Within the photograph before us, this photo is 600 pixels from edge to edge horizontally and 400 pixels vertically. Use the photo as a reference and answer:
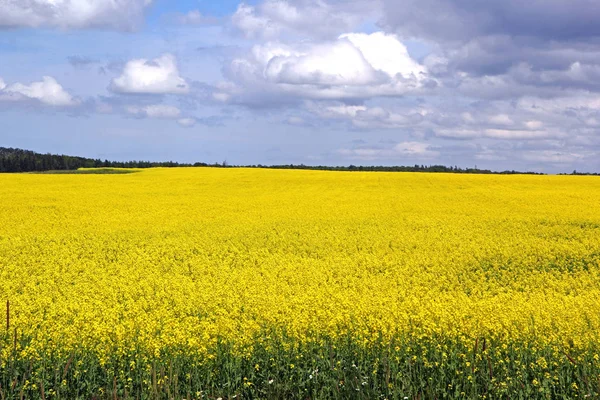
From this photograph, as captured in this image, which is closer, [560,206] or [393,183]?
[560,206]

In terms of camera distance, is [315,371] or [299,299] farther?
[299,299]

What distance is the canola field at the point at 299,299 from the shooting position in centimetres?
868

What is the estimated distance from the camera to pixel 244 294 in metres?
13.1

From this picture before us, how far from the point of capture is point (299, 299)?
1212 cm

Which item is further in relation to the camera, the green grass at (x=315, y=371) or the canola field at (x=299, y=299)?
the canola field at (x=299, y=299)

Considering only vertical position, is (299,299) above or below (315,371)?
above

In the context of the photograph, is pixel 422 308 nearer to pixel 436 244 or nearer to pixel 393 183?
pixel 436 244

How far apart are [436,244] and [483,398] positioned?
44.1 feet

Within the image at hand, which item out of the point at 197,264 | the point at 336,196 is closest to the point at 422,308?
the point at 197,264

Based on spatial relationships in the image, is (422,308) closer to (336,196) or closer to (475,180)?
(336,196)

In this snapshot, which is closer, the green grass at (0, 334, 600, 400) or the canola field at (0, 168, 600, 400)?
the green grass at (0, 334, 600, 400)

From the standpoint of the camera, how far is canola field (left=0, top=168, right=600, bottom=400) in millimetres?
8680

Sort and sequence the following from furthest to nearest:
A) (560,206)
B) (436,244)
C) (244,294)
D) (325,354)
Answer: (560,206), (436,244), (244,294), (325,354)

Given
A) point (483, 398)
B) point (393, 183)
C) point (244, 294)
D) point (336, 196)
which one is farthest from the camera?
point (393, 183)
